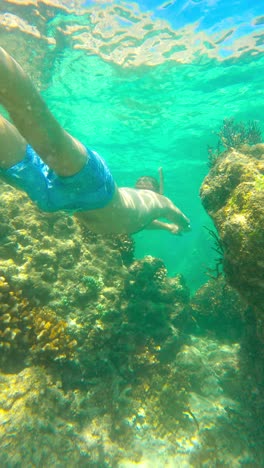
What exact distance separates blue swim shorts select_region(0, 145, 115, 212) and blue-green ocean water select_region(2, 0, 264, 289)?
7.76 meters

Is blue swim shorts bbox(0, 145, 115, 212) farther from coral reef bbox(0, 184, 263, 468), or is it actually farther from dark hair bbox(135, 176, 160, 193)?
dark hair bbox(135, 176, 160, 193)

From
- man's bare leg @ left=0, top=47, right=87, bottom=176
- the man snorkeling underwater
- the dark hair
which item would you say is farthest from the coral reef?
the dark hair

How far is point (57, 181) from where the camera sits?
13.6 feet

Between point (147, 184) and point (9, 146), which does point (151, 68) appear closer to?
point (147, 184)

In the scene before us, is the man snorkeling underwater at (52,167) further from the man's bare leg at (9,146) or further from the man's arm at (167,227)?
the man's arm at (167,227)

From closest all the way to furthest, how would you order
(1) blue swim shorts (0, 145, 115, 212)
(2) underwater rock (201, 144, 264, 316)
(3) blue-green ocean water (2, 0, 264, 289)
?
(2) underwater rock (201, 144, 264, 316), (1) blue swim shorts (0, 145, 115, 212), (3) blue-green ocean water (2, 0, 264, 289)

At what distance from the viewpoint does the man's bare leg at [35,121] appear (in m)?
2.80

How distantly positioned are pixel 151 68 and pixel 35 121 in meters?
15.5

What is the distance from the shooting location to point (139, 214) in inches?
234

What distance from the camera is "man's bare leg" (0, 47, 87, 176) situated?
280 cm

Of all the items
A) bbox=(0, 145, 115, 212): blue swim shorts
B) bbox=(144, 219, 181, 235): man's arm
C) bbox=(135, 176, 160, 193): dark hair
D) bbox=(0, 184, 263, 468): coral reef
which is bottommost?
bbox=(0, 184, 263, 468): coral reef

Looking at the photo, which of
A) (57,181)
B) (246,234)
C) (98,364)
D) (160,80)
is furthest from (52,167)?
(160,80)

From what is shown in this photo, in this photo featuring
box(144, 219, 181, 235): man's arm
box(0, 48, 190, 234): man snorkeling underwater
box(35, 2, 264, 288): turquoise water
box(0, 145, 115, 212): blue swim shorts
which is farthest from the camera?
box(35, 2, 264, 288): turquoise water

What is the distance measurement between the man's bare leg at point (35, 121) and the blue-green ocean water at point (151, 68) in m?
8.57
